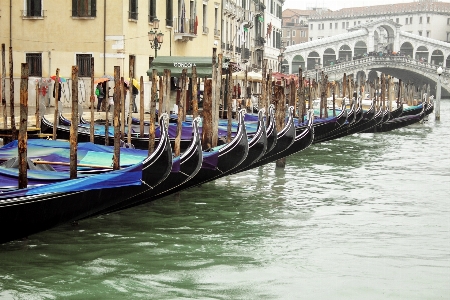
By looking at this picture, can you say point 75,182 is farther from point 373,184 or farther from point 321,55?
point 321,55

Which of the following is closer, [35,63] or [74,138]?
[74,138]

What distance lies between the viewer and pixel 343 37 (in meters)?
53.2

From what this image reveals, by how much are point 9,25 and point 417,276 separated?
1257 centimetres

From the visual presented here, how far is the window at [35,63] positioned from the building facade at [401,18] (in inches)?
1693

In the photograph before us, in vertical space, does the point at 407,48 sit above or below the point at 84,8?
above

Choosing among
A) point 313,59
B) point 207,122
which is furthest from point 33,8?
point 313,59

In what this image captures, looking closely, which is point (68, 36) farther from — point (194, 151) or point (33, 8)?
point (194, 151)

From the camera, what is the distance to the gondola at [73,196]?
5980 mm

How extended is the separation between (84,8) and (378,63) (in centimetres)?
2828

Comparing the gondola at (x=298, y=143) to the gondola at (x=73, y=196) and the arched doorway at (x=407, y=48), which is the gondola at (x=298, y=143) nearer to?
the gondola at (x=73, y=196)

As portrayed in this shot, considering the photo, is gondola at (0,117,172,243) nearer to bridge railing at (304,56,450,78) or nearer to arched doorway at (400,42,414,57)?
bridge railing at (304,56,450,78)

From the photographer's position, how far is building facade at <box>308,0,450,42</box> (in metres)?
60.2

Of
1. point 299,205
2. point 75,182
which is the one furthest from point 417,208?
point 75,182

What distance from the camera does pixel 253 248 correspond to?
6.92 m
